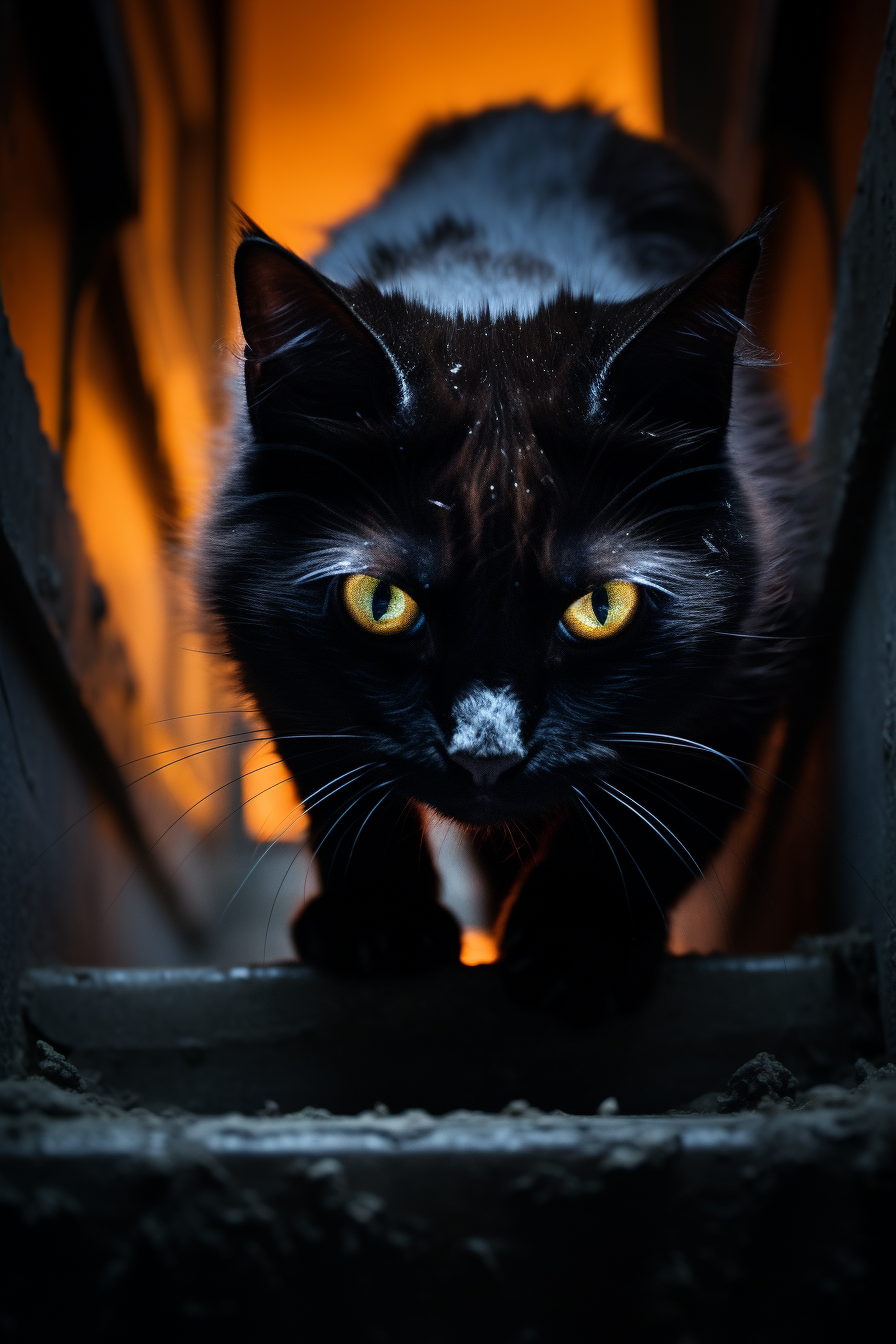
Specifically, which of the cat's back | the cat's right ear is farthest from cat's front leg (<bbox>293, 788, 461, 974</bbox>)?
the cat's back

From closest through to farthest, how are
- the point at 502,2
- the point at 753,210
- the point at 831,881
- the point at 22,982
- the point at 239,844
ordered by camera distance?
1. the point at 22,982
2. the point at 831,881
3. the point at 753,210
4. the point at 502,2
5. the point at 239,844

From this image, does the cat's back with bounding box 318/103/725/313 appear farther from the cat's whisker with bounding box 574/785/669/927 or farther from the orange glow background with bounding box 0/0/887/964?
the cat's whisker with bounding box 574/785/669/927

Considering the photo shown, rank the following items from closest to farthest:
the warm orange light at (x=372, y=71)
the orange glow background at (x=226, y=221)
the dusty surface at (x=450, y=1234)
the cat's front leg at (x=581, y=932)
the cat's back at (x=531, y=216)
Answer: the dusty surface at (x=450, y=1234)
the cat's front leg at (x=581, y=932)
the cat's back at (x=531, y=216)
the orange glow background at (x=226, y=221)
the warm orange light at (x=372, y=71)

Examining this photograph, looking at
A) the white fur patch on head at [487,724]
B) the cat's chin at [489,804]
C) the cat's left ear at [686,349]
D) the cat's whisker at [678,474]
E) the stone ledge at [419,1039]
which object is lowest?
the stone ledge at [419,1039]

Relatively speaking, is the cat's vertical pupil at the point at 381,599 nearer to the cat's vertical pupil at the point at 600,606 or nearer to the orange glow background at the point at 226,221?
the cat's vertical pupil at the point at 600,606

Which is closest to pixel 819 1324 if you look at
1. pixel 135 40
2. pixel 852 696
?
pixel 852 696

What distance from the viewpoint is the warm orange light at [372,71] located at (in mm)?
3055

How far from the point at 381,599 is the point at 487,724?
19cm

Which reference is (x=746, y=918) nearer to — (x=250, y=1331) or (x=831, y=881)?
(x=831, y=881)

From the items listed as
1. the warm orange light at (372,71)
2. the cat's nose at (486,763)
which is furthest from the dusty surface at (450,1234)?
the warm orange light at (372,71)

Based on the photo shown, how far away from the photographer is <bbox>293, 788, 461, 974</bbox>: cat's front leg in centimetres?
128

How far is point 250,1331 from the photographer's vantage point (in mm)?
707

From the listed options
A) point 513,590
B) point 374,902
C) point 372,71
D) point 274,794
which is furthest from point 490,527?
point 372,71

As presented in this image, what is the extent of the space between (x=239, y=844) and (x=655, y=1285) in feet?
9.75
